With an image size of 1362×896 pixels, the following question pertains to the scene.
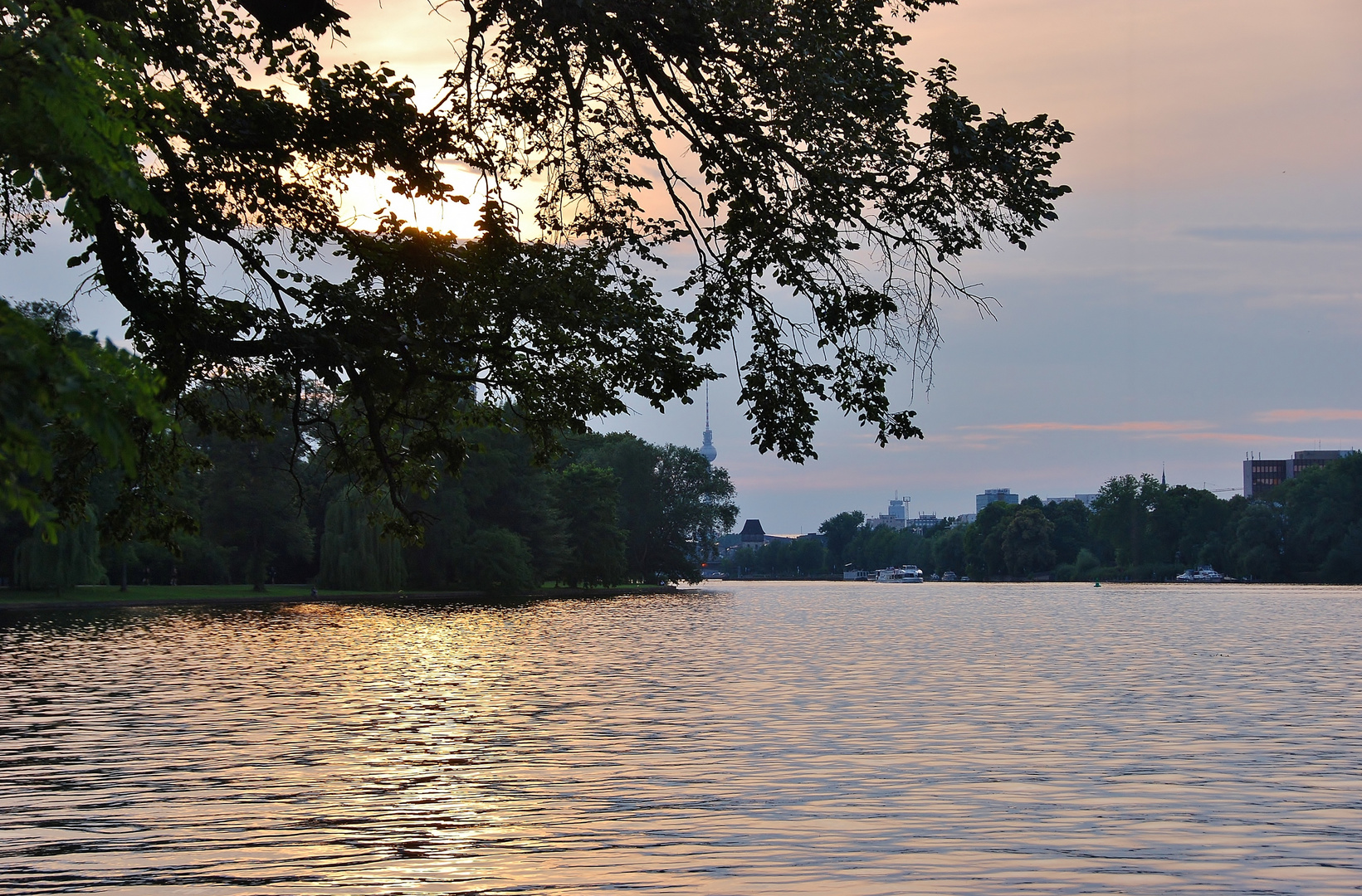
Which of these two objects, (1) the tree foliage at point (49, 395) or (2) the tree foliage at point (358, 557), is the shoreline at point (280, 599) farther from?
(1) the tree foliage at point (49, 395)

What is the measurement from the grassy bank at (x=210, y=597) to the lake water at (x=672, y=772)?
31815 millimetres

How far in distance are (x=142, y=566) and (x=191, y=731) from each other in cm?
7770

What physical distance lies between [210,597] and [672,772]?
243 ft

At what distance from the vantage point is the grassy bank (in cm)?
7294

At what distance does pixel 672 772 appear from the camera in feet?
61.0

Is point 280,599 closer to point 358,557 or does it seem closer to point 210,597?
point 210,597

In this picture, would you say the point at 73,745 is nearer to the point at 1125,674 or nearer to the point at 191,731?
the point at 191,731

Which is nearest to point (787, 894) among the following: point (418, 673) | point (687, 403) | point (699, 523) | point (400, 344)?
point (687, 403)

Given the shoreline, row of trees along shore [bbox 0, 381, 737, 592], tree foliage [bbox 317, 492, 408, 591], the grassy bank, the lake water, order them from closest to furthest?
1. the lake water
2. the shoreline
3. the grassy bank
4. row of trees along shore [bbox 0, 381, 737, 592]
5. tree foliage [bbox 317, 492, 408, 591]

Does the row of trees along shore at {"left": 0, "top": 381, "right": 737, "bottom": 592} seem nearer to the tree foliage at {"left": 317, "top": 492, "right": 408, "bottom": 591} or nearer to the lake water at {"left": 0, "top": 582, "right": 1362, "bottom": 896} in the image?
the tree foliage at {"left": 317, "top": 492, "right": 408, "bottom": 591}

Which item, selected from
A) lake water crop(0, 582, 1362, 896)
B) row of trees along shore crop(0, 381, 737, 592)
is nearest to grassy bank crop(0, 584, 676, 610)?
row of trees along shore crop(0, 381, 737, 592)

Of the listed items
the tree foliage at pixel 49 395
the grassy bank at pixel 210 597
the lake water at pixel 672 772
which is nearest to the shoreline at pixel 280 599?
the grassy bank at pixel 210 597

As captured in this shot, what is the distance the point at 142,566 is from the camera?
312ft

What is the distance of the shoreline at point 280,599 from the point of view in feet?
234
